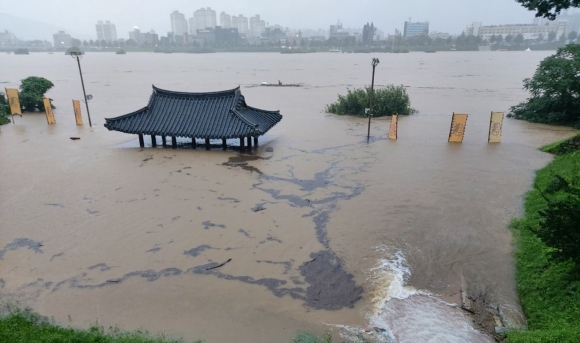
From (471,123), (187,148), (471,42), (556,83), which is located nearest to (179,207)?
(187,148)

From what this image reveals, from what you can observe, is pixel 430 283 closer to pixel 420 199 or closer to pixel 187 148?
pixel 420 199

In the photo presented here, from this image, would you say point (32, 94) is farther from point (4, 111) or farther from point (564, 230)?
point (564, 230)

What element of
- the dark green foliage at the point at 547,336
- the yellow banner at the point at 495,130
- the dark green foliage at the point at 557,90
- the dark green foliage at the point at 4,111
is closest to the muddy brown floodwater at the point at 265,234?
the yellow banner at the point at 495,130

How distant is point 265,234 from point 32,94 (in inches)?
932

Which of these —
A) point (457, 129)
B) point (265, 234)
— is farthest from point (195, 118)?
point (457, 129)

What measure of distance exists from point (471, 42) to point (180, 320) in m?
Answer: 151

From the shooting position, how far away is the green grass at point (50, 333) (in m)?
5.48

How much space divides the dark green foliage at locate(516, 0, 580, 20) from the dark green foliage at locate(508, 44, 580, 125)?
11.8 meters

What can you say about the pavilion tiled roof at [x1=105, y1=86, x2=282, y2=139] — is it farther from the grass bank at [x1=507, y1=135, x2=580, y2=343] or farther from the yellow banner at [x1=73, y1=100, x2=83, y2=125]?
the grass bank at [x1=507, y1=135, x2=580, y2=343]

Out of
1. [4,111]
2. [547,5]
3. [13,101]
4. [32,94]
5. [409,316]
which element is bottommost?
[409,316]

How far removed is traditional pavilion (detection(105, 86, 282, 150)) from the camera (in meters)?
15.0

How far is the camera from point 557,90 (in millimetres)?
20359

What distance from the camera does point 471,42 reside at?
5290 inches

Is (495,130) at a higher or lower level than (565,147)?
higher
